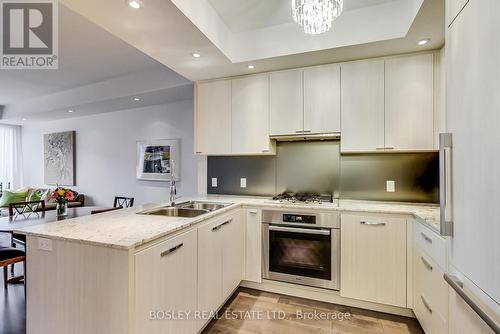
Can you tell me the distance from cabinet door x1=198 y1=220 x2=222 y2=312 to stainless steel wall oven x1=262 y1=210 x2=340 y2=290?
59cm

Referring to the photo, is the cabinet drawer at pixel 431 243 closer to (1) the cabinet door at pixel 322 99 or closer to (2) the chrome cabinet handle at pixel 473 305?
(2) the chrome cabinet handle at pixel 473 305

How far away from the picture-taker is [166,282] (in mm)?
1399

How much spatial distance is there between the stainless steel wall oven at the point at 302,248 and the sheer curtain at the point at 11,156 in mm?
7766

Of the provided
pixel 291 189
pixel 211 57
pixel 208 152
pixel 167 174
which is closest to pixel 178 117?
pixel 167 174

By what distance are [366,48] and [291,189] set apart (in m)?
1.63

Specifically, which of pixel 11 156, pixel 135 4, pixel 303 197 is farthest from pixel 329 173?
pixel 11 156

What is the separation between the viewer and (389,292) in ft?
6.79

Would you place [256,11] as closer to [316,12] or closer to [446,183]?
[316,12]

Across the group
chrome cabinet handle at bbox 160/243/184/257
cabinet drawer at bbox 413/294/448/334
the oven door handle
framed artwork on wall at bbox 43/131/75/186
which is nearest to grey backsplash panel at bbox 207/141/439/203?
the oven door handle

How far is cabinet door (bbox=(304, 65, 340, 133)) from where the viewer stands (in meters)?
2.45

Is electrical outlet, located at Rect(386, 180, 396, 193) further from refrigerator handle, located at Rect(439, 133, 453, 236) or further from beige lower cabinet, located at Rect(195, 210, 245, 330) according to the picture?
beige lower cabinet, located at Rect(195, 210, 245, 330)

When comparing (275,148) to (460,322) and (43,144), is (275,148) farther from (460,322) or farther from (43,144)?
(43,144)

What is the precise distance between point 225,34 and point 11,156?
25.0 feet
